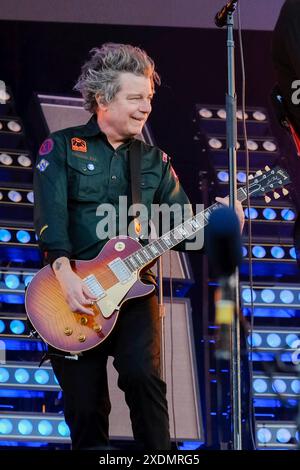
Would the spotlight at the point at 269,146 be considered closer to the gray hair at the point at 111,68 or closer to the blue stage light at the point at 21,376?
the gray hair at the point at 111,68

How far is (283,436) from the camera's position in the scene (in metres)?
5.91

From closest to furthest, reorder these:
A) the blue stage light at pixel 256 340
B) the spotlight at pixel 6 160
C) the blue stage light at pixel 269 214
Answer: the blue stage light at pixel 256 340 < the spotlight at pixel 6 160 < the blue stage light at pixel 269 214

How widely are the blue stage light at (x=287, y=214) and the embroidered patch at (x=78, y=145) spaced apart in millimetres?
1855

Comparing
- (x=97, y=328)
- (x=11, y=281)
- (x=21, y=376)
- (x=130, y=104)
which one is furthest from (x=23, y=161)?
Answer: (x=97, y=328)

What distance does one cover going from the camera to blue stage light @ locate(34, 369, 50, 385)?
5.96m

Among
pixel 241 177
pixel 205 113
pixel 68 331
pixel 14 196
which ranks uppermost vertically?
pixel 205 113

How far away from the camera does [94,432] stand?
464 centimetres

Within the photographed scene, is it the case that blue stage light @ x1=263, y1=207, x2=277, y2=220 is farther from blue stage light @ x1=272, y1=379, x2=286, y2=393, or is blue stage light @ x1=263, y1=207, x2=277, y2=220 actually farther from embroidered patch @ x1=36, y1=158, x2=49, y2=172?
embroidered patch @ x1=36, y1=158, x2=49, y2=172

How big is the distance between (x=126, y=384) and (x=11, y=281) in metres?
1.66

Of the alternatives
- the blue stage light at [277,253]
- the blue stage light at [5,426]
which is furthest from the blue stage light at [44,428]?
the blue stage light at [277,253]

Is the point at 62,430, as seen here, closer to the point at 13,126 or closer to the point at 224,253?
the point at 13,126

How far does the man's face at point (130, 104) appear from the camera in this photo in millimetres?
5020

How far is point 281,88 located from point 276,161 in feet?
6.50

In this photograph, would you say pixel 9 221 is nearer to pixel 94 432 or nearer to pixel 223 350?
pixel 94 432
